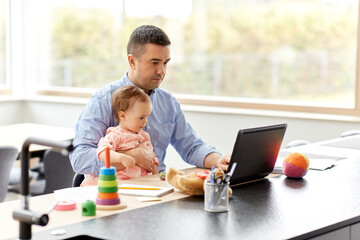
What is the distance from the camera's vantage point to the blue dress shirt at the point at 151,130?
2.55m

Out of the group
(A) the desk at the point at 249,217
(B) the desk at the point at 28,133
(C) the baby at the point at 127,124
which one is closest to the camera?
(A) the desk at the point at 249,217

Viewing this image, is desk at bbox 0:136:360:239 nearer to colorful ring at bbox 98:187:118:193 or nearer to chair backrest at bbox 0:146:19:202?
colorful ring at bbox 98:187:118:193

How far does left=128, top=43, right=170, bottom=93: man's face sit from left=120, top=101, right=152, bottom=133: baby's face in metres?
0.18

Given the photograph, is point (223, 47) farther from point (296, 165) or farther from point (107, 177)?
point (107, 177)

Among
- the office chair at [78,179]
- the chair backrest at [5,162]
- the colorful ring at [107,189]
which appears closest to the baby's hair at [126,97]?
the office chair at [78,179]

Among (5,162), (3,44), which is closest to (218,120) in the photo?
(5,162)

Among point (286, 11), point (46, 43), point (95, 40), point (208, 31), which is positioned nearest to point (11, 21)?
point (46, 43)

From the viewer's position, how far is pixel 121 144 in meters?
2.56

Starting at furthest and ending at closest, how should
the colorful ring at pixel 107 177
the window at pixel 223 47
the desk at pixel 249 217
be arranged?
the window at pixel 223 47, the colorful ring at pixel 107 177, the desk at pixel 249 217

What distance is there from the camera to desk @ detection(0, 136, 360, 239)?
1701mm

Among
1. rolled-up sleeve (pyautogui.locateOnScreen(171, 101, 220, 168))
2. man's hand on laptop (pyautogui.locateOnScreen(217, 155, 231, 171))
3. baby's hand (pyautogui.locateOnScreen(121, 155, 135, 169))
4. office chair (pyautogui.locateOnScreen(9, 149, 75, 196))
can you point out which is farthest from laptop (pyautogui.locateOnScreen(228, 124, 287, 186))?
office chair (pyautogui.locateOnScreen(9, 149, 75, 196))

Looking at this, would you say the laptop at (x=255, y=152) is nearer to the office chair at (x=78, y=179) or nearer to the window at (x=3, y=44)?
the office chair at (x=78, y=179)

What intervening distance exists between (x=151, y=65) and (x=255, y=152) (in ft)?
2.19

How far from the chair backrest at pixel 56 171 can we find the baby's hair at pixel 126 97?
4.33 feet
